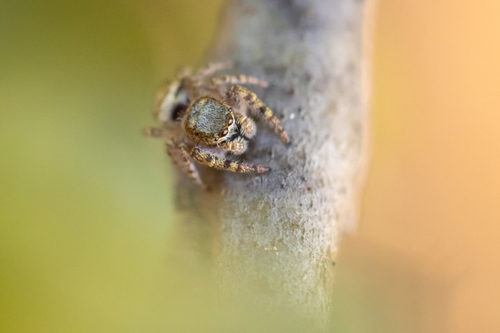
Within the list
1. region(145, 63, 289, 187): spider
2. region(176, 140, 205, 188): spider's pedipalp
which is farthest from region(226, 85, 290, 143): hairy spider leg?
region(176, 140, 205, 188): spider's pedipalp

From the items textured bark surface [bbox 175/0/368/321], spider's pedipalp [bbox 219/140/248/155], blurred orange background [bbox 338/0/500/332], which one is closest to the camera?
textured bark surface [bbox 175/0/368/321]

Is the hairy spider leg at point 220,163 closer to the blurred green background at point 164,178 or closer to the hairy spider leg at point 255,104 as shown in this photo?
the hairy spider leg at point 255,104

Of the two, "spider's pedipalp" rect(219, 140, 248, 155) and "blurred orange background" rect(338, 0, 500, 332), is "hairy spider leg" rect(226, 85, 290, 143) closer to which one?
"spider's pedipalp" rect(219, 140, 248, 155)

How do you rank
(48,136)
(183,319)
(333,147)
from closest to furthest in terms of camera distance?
1. (183,319)
2. (333,147)
3. (48,136)

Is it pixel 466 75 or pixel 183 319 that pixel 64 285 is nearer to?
pixel 183 319

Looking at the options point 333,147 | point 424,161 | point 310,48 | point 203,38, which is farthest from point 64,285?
point 424,161
